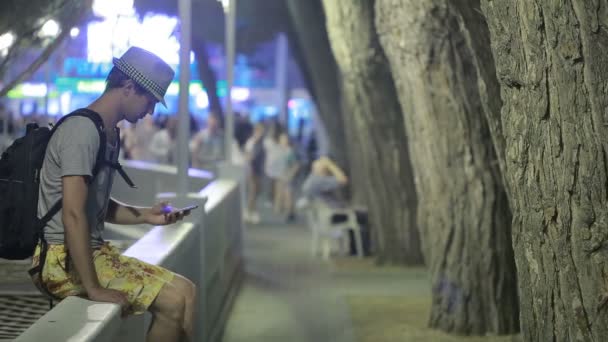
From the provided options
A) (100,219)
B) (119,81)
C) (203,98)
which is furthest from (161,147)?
(119,81)

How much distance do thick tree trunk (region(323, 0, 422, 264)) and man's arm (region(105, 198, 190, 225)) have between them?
8117mm

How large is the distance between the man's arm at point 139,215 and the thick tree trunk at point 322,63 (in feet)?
47.4

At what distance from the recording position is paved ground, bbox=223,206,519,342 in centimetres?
1036

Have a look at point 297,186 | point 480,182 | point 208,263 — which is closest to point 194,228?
point 208,263

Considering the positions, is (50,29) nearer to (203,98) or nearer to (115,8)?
(115,8)

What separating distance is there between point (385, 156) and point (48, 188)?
10.0 metres

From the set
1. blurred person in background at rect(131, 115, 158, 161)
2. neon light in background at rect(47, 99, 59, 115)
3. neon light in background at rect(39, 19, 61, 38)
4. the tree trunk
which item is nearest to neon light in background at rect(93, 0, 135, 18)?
neon light in background at rect(39, 19, 61, 38)

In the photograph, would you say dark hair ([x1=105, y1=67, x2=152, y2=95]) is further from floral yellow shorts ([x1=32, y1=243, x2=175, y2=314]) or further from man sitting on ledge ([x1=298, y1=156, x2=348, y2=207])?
man sitting on ledge ([x1=298, y1=156, x2=348, y2=207])

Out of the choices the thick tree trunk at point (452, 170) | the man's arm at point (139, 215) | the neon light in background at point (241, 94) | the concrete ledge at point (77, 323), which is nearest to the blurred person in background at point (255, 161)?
the thick tree trunk at point (452, 170)

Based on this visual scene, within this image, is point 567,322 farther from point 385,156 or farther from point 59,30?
point 385,156

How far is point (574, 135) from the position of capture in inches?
201

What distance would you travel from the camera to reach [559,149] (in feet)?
17.0

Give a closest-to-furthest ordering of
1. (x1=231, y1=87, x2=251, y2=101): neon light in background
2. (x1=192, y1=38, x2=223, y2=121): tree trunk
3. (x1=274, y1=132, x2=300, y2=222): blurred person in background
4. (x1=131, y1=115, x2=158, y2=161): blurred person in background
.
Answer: (x1=131, y1=115, x2=158, y2=161): blurred person in background → (x1=274, y1=132, x2=300, y2=222): blurred person in background → (x1=192, y1=38, x2=223, y2=121): tree trunk → (x1=231, y1=87, x2=251, y2=101): neon light in background

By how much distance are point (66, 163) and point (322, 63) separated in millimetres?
15675
